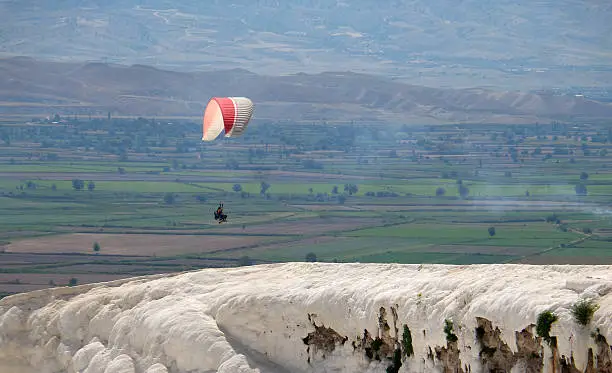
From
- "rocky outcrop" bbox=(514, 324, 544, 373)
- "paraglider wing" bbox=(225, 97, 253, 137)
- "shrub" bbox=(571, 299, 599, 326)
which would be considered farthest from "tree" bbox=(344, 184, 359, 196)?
"shrub" bbox=(571, 299, 599, 326)

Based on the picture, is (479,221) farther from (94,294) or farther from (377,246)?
(94,294)

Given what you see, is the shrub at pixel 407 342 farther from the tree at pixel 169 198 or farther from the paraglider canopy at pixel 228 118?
the tree at pixel 169 198

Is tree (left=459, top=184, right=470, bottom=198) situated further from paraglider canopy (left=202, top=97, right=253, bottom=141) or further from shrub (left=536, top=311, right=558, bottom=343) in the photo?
shrub (left=536, top=311, right=558, bottom=343)

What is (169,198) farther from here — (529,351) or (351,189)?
(529,351)

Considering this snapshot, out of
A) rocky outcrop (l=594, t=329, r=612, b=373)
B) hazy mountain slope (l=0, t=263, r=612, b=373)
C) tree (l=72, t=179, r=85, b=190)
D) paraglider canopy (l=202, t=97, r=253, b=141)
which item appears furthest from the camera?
tree (l=72, t=179, r=85, b=190)

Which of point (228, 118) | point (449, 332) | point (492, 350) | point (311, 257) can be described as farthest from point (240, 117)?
point (311, 257)

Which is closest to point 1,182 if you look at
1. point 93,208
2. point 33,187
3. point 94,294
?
point 33,187
